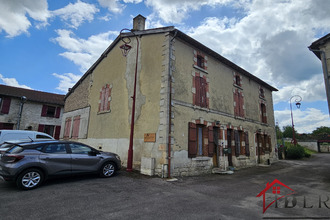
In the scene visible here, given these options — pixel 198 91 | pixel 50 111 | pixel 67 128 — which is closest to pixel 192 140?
pixel 198 91

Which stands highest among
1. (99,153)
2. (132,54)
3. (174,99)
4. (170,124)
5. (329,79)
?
(132,54)

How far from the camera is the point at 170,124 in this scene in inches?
323

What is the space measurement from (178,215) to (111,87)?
9470mm

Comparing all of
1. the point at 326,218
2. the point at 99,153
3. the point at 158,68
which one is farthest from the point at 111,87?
the point at 326,218

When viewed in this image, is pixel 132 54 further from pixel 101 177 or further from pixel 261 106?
pixel 261 106

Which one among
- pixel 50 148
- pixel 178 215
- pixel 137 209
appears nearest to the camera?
pixel 178 215

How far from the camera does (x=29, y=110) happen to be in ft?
65.6

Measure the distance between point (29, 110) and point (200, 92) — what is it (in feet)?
63.2

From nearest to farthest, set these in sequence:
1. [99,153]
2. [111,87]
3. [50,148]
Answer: [50,148], [99,153], [111,87]

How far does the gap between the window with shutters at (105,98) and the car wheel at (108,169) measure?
487 centimetres

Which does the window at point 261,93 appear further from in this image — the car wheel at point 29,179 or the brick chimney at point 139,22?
the car wheel at point 29,179

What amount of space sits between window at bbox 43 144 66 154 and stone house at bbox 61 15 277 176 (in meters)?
3.36

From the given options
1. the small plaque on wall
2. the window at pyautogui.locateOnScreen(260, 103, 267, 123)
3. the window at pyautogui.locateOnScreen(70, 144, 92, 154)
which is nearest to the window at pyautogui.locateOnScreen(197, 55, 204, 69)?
the small plaque on wall

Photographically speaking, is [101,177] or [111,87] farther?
[111,87]
